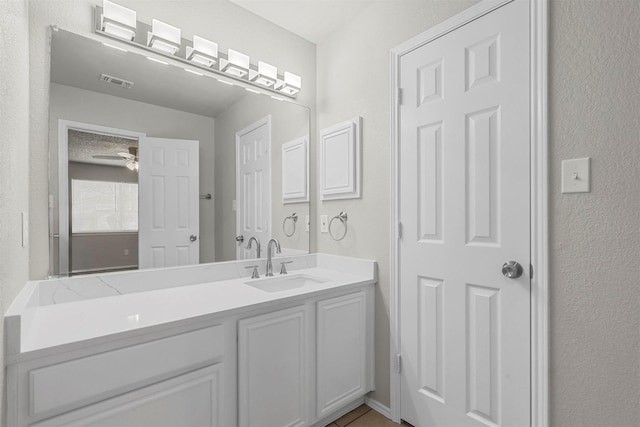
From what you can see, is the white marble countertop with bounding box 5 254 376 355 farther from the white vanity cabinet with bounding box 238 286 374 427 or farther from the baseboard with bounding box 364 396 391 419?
the baseboard with bounding box 364 396 391 419

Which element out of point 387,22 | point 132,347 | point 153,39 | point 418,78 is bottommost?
point 132,347

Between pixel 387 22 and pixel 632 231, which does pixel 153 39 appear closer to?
pixel 387 22

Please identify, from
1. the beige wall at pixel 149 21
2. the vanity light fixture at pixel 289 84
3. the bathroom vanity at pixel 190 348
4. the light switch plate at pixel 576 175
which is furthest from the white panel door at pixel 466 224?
the beige wall at pixel 149 21

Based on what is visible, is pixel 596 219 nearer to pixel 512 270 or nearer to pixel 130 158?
pixel 512 270

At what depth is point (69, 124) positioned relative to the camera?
1.45m

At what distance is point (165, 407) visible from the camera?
116 cm

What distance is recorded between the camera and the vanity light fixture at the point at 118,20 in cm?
150

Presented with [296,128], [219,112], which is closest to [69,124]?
[219,112]

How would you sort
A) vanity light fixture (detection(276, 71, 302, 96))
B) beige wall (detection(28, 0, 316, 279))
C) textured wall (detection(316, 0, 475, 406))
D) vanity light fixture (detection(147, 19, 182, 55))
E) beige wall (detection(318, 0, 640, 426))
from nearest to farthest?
beige wall (detection(318, 0, 640, 426))
beige wall (detection(28, 0, 316, 279))
vanity light fixture (detection(147, 19, 182, 55))
textured wall (detection(316, 0, 475, 406))
vanity light fixture (detection(276, 71, 302, 96))

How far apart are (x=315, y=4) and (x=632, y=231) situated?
198 centimetres

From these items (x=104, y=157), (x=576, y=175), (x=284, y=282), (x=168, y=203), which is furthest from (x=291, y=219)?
(x=576, y=175)

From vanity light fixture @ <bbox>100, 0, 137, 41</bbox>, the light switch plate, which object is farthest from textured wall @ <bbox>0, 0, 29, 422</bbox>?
the light switch plate

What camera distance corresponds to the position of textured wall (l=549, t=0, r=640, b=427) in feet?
3.52

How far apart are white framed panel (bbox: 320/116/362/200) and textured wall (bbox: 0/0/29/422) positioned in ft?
5.16
